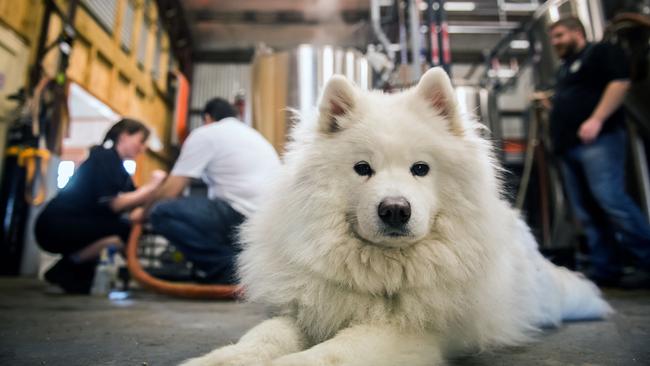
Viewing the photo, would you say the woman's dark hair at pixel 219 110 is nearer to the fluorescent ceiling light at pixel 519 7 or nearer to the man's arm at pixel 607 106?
the man's arm at pixel 607 106

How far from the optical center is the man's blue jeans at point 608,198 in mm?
2637

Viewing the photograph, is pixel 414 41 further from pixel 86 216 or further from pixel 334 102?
pixel 86 216

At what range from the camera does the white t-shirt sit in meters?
2.69

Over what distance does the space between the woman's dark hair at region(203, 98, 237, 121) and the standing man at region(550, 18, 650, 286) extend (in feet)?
7.78

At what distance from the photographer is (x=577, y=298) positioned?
1.70 m

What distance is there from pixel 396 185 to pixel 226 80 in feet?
33.0

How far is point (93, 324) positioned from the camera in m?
1.70

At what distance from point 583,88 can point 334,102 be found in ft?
7.90

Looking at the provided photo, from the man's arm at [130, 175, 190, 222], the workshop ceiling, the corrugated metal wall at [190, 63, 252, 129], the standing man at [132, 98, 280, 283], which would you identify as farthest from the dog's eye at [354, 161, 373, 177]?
the corrugated metal wall at [190, 63, 252, 129]

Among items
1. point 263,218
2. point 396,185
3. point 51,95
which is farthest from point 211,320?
point 51,95

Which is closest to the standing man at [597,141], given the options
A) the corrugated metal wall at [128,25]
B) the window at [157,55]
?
the corrugated metal wall at [128,25]

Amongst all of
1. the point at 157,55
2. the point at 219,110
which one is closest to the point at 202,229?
the point at 219,110

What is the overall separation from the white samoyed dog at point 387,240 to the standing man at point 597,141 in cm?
185

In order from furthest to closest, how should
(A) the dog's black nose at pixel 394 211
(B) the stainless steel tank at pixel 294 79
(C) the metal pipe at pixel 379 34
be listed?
(C) the metal pipe at pixel 379 34
(B) the stainless steel tank at pixel 294 79
(A) the dog's black nose at pixel 394 211
